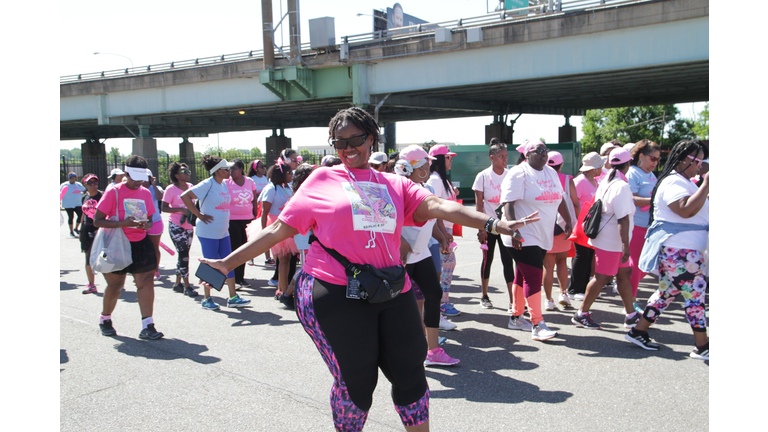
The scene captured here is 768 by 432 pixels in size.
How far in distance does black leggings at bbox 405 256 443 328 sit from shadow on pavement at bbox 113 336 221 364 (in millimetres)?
1947

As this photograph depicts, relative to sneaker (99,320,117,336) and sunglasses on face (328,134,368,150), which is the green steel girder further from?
sunglasses on face (328,134,368,150)

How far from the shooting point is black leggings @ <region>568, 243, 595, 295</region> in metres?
7.40

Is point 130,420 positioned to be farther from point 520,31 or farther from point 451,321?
point 520,31

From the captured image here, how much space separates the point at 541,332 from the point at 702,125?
4474 cm

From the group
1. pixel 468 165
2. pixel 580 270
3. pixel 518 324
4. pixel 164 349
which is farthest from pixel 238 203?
pixel 468 165

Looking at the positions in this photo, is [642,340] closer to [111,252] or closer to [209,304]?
[209,304]

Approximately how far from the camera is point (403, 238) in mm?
4547

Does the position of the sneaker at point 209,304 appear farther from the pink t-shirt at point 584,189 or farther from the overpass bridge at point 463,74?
the overpass bridge at point 463,74

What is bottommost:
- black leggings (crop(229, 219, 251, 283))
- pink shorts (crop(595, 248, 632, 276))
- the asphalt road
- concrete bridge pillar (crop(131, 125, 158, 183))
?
the asphalt road

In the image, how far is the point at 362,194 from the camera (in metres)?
2.80

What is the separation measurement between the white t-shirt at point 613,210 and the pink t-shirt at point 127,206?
470cm

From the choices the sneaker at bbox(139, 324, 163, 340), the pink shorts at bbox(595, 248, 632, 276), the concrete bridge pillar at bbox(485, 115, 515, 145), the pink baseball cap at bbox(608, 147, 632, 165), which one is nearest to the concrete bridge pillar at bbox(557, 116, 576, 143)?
the concrete bridge pillar at bbox(485, 115, 515, 145)

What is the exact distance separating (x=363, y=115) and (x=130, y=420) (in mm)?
2665

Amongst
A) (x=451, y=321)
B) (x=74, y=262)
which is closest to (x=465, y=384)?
(x=451, y=321)
